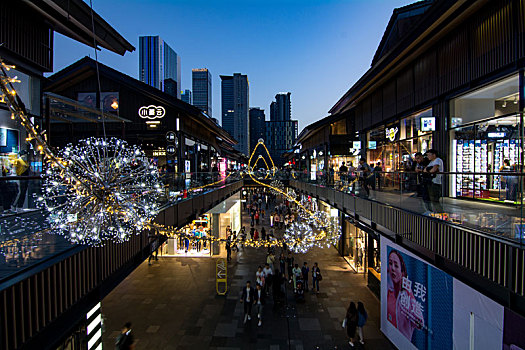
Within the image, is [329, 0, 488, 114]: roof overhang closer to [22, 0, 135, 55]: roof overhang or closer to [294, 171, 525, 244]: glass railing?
[294, 171, 525, 244]: glass railing

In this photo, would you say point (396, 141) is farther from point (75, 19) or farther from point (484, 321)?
point (75, 19)

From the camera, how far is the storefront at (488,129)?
26.5 ft

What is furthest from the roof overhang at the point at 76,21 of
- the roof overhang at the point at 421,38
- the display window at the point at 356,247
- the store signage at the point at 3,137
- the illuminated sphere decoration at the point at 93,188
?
the display window at the point at 356,247

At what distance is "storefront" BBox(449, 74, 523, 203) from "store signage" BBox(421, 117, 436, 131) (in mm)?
635

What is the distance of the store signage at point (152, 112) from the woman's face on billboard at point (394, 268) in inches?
656

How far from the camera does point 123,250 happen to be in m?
6.36

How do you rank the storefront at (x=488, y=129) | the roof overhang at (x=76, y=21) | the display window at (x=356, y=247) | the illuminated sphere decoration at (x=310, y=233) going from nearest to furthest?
the storefront at (x=488, y=129) → the roof overhang at (x=76, y=21) → the illuminated sphere decoration at (x=310, y=233) → the display window at (x=356, y=247)

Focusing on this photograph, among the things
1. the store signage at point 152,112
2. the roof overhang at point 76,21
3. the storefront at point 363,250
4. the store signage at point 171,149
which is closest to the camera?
the roof overhang at point 76,21

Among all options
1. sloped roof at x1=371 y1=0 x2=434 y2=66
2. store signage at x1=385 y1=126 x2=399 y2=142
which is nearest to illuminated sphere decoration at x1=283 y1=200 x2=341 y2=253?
store signage at x1=385 y1=126 x2=399 y2=142

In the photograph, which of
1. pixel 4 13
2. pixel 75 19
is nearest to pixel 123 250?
pixel 4 13

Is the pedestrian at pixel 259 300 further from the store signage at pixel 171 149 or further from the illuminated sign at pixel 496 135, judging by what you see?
the store signage at pixel 171 149

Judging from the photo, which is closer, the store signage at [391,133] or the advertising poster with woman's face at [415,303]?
the advertising poster with woman's face at [415,303]

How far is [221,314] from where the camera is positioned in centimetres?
1083

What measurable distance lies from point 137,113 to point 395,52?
16292 millimetres
